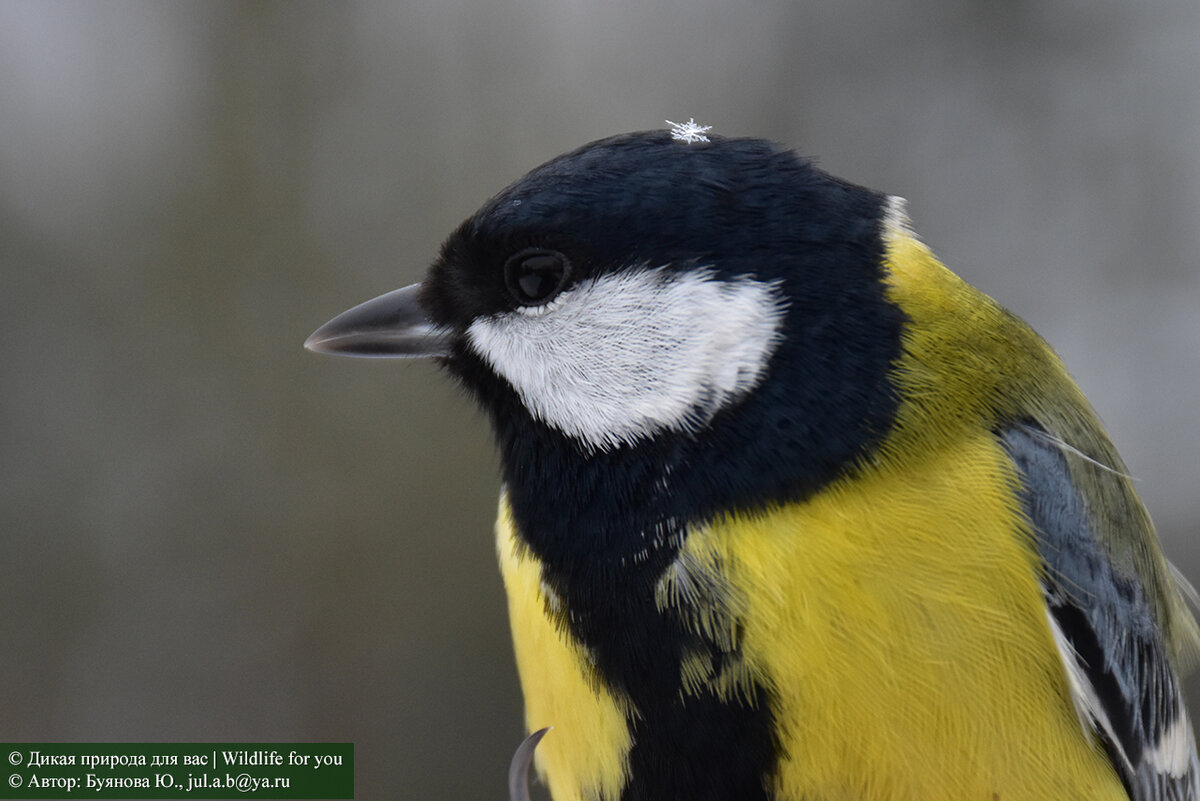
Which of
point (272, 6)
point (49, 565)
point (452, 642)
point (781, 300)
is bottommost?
point (781, 300)

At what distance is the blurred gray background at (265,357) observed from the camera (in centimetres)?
305

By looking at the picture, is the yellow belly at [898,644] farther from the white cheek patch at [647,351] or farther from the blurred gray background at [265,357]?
the blurred gray background at [265,357]

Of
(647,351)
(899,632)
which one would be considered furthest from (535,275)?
(899,632)

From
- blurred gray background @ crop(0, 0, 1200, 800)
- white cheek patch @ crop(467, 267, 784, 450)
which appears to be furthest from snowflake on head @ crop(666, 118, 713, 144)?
blurred gray background @ crop(0, 0, 1200, 800)

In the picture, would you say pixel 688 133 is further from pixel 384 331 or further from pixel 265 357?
pixel 265 357

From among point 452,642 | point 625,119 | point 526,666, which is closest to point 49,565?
point 452,642

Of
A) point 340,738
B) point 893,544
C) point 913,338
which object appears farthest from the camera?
point 340,738

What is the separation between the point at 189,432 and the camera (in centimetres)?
320

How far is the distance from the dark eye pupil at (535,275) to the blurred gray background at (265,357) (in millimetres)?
1944

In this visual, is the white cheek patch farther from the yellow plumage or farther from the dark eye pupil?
the yellow plumage

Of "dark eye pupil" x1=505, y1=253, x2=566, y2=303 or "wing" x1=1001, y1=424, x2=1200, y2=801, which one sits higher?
"dark eye pupil" x1=505, y1=253, x2=566, y2=303

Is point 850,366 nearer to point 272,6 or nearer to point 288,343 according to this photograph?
point 288,343

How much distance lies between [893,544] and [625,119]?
2.73 m

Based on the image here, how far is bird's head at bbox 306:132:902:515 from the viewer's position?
0.91 meters
